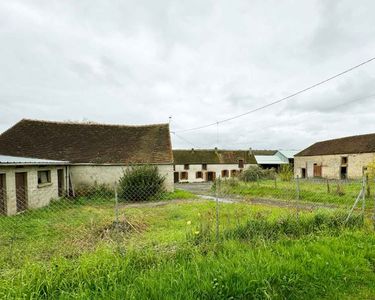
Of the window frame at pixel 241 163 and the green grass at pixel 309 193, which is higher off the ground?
the window frame at pixel 241 163

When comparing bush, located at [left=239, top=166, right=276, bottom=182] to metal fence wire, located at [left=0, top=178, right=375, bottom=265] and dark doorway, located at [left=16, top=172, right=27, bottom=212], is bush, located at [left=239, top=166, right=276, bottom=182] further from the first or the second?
dark doorway, located at [left=16, top=172, right=27, bottom=212]

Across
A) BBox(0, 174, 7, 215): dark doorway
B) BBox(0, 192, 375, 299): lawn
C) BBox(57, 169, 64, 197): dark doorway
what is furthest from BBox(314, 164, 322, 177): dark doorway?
BBox(0, 174, 7, 215): dark doorway

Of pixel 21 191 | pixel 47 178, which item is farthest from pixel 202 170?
pixel 21 191

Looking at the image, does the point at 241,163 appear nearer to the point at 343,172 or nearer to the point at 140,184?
the point at 343,172

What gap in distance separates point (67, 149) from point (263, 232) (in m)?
19.2

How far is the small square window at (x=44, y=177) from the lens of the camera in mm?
15793

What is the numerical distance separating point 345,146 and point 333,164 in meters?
2.91

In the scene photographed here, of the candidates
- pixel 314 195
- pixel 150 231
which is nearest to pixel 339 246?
pixel 150 231

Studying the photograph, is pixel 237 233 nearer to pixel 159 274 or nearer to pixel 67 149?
pixel 159 274

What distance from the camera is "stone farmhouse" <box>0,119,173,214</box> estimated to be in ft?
67.0

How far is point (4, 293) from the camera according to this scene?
3.53 metres

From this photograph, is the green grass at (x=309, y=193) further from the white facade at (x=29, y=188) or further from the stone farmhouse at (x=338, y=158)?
the stone farmhouse at (x=338, y=158)

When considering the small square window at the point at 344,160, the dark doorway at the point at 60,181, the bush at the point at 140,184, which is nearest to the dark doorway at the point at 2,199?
the dark doorway at the point at 60,181

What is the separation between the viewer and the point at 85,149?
2175 cm
